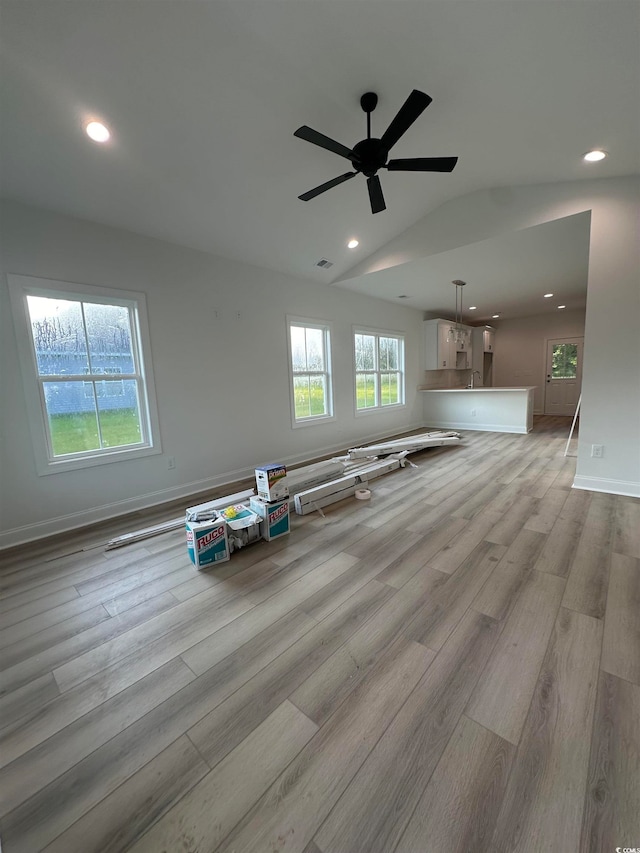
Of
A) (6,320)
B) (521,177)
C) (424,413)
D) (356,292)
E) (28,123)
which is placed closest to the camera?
(28,123)

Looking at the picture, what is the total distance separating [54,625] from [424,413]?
726 centimetres

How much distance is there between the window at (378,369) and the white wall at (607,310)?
113 inches

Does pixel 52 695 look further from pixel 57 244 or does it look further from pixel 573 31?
pixel 573 31

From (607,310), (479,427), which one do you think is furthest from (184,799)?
(479,427)

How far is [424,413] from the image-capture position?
775cm

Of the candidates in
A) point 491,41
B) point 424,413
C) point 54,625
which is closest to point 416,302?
point 424,413

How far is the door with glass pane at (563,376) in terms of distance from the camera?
8102mm

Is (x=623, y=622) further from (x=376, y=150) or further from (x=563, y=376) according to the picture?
(x=563, y=376)

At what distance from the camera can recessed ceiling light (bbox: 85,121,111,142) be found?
2260 mm

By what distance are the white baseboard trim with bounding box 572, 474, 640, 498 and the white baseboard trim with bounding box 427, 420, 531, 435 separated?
312 cm

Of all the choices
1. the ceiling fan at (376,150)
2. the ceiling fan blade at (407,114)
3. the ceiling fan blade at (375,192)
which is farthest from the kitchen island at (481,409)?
the ceiling fan blade at (407,114)

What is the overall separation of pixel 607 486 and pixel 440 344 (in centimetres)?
481

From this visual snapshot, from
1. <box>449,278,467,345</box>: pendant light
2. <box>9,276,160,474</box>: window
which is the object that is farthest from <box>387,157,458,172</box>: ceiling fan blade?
<box>449,278,467,345</box>: pendant light

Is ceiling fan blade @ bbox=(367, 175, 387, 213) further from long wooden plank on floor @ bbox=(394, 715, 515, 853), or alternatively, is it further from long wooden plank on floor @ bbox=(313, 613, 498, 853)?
long wooden plank on floor @ bbox=(394, 715, 515, 853)
